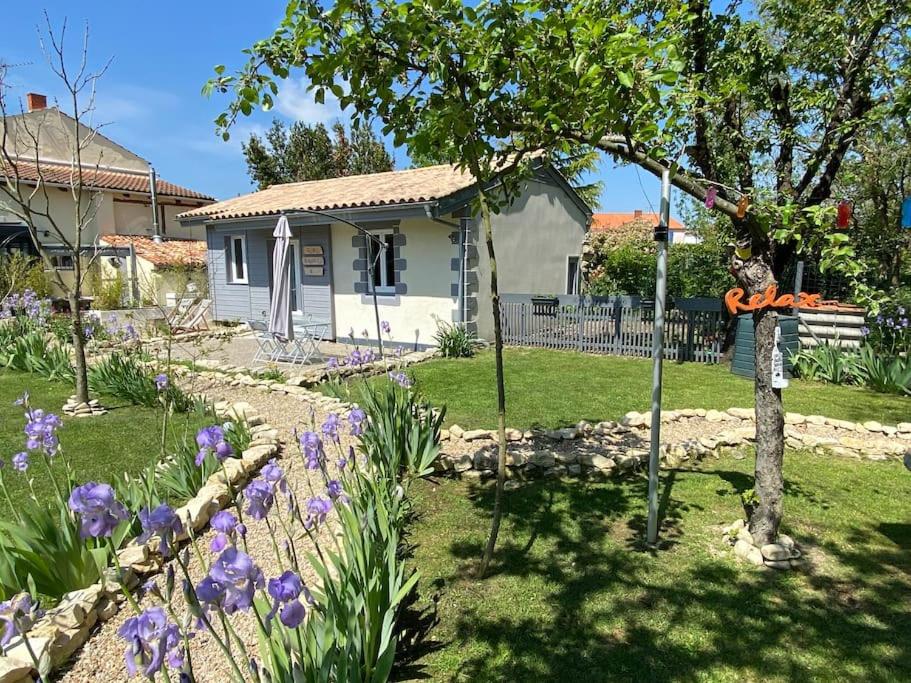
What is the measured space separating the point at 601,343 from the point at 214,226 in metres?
10.8

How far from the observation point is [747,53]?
4223mm

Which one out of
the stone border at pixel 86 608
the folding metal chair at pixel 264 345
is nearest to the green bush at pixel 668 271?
the folding metal chair at pixel 264 345

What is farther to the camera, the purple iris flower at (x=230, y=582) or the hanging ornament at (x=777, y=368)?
the hanging ornament at (x=777, y=368)

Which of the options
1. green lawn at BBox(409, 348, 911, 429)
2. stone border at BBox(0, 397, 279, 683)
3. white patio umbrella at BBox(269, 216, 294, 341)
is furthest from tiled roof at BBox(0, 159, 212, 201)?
stone border at BBox(0, 397, 279, 683)

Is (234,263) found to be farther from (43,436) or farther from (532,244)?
(43,436)

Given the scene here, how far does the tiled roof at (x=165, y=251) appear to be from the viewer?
1778cm

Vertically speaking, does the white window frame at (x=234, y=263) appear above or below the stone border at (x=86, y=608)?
above

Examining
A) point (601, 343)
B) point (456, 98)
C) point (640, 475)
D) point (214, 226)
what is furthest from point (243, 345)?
point (456, 98)

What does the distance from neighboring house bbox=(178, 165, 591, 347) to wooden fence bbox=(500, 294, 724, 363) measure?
0.82m

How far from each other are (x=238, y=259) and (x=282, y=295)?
6.36 m

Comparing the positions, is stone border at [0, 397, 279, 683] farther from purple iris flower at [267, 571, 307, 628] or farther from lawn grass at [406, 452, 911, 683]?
lawn grass at [406, 452, 911, 683]

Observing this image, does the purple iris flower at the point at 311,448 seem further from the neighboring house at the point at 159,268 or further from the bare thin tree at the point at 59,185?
the neighboring house at the point at 159,268

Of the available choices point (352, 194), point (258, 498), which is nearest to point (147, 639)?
point (258, 498)

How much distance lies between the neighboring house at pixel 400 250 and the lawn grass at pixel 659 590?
7287 mm
